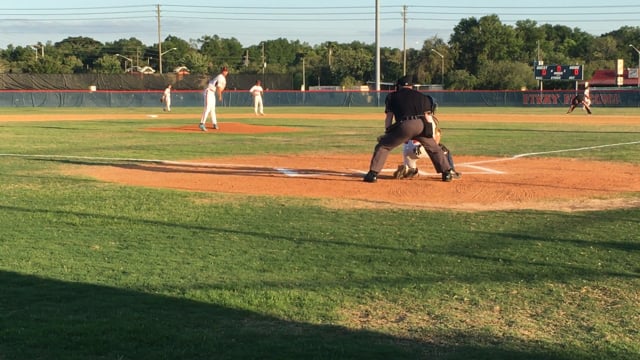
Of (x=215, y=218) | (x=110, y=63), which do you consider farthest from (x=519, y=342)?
(x=110, y=63)

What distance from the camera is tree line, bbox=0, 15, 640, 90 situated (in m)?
98.8

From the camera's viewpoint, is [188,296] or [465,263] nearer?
[188,296]

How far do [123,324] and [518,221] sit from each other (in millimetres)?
4740

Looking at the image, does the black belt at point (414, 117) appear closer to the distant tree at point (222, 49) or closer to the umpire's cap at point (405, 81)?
the umpire's cap at point (405, 81)

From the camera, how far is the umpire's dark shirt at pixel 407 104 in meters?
10.7

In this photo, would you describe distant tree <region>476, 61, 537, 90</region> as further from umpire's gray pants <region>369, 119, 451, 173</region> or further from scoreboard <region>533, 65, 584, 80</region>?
umpire's gray pants <region>369, 119, 451, 173</region>

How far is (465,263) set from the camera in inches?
230

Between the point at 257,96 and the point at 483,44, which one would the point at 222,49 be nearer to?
the point at 483,44

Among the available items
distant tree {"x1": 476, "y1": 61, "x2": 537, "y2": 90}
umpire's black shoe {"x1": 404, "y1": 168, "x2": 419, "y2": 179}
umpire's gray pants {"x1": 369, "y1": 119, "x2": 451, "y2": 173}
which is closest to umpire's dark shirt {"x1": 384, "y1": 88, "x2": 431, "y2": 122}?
umpire's gray pants {"x1": 369, "y1": 119, "x2": 451, "y2": 173}

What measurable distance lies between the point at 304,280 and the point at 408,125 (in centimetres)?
564

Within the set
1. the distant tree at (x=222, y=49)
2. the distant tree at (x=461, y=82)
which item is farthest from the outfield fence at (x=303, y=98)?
the distant tree at (x=222, y=49)

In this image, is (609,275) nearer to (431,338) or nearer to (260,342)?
(431,338)

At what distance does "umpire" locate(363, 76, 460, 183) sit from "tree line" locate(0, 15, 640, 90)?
8603 centimetres

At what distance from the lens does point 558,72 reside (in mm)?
78375
